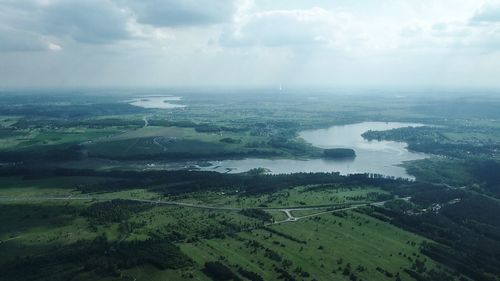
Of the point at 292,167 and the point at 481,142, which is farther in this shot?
the point at 481,142

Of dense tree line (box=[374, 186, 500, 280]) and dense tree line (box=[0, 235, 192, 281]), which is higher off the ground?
dense tree line (box=[374, 186, 500, 280])

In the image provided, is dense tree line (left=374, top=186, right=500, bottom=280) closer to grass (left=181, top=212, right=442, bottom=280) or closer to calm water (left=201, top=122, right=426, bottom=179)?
grass (left=181, top=212, right=442, bottom=280)

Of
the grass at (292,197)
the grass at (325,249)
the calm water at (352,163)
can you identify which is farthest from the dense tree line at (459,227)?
the calm water at (352,163)

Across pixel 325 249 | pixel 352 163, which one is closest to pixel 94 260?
pixel 325 249

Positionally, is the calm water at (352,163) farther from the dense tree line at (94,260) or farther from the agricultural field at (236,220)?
the dense tree line at (94,260)

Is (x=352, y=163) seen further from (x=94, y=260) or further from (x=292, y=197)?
(x=94, y=260)

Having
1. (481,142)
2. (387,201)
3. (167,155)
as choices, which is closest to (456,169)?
(387,201)

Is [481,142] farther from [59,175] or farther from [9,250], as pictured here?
[9,250]

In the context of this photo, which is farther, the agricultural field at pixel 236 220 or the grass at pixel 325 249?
the grass at pixel 325 249

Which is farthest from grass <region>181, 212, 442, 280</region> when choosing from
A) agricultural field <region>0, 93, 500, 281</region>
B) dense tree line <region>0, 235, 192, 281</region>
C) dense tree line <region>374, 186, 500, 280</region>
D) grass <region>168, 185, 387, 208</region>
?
grass <region>168, 185, 387, 208</region>

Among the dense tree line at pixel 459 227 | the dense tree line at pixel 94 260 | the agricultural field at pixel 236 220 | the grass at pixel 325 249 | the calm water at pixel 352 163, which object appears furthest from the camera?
the calm water at pixel 352 163

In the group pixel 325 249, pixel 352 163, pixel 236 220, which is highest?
pixel 236 220
